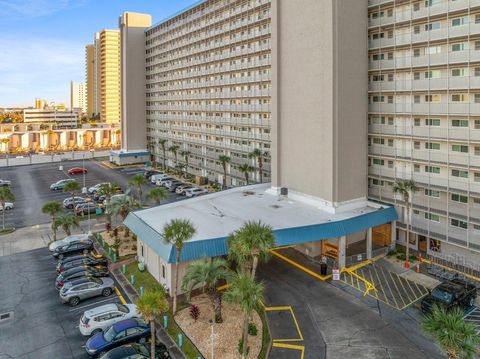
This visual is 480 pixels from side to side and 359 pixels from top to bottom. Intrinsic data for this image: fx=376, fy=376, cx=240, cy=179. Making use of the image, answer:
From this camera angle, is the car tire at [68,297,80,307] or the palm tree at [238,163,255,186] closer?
the car tire at [68,297,80,307]

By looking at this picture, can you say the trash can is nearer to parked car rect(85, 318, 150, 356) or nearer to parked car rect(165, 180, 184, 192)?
parked car rect(85, 318, 150, 356)

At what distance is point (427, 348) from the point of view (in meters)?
23.0

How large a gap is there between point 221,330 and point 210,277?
12.6 ft

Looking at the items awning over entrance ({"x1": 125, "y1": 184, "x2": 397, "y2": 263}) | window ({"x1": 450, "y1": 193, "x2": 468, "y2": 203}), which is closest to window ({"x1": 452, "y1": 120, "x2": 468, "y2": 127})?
window ({"x1": 450, "y1": 193, "x2": 468, "y2": 203})

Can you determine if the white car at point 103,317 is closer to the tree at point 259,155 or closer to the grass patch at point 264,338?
the grass patch at point 264,338

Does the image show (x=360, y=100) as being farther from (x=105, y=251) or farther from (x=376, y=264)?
(x=105, y=251)

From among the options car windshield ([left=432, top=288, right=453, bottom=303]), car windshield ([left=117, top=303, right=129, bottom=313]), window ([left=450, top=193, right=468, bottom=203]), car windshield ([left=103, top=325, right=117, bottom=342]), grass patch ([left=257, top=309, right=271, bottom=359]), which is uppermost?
Result: window ([left=450, top=193, right=468, bottom=203])

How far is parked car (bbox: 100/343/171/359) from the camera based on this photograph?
68.2ft

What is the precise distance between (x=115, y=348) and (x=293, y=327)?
452 inches

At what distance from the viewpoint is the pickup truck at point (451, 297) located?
26359mm

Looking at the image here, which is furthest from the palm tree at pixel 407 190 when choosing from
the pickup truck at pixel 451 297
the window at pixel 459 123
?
the pickup truck at pixel 451 297

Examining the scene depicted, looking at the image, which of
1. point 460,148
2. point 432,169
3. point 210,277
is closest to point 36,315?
point 210,277

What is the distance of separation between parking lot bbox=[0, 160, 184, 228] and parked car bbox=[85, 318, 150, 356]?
112 ft

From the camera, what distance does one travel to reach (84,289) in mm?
29672
